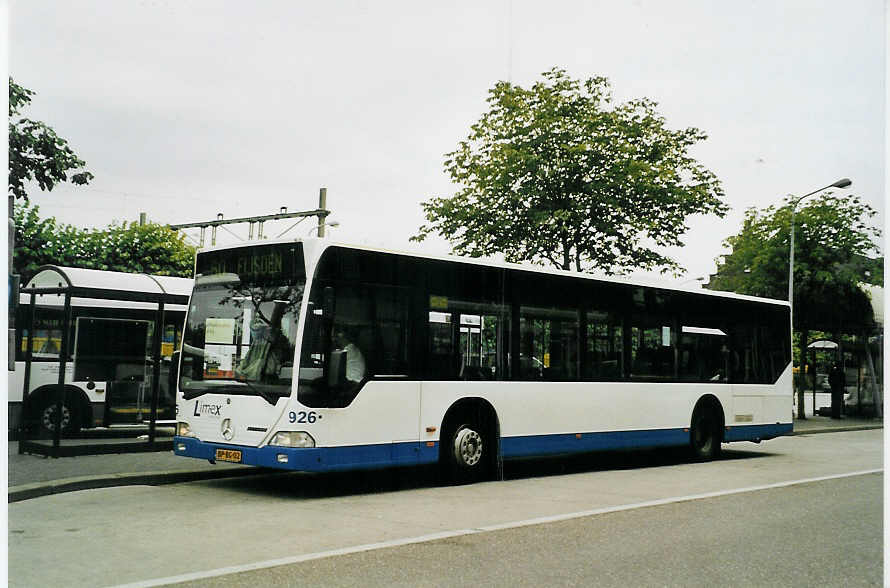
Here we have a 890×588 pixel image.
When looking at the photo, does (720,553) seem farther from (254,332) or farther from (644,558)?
(254,332)

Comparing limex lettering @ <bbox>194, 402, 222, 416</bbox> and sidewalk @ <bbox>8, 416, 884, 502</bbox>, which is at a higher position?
limex lettering @ <bbox>194, 402, 222, 416</bbox>

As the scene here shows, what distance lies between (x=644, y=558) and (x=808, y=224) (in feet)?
68.4

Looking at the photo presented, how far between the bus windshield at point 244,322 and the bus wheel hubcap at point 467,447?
2581 millimetres

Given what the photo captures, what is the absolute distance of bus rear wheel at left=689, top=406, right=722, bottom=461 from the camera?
52.6 ft

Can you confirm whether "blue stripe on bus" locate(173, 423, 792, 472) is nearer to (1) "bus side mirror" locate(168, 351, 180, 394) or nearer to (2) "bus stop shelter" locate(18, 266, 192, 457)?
(2) "bus stop shelter" locate(18, 266, 192, 457)

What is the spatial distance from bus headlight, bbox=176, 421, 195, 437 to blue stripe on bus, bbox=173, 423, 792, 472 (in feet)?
0.15

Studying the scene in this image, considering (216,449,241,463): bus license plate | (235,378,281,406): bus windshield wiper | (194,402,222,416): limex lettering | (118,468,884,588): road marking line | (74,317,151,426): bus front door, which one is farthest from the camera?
(74,317,151,426): bus front door

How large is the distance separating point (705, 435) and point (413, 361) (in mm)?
6983

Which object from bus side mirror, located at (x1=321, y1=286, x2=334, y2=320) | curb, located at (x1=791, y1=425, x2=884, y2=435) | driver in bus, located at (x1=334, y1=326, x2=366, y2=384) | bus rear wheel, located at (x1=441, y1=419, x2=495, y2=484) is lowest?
curb, located at (x1=791, y1=425, x2=884, y2=435)

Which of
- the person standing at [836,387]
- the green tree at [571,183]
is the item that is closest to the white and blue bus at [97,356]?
the green tree at [571,183]

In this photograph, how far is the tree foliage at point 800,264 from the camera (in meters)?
25.8

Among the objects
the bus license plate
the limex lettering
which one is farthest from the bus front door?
the bus license plate

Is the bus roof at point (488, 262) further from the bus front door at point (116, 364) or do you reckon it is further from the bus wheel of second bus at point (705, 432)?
the bus front door at point (116, 364)

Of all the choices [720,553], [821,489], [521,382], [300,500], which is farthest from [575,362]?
[720,553]
